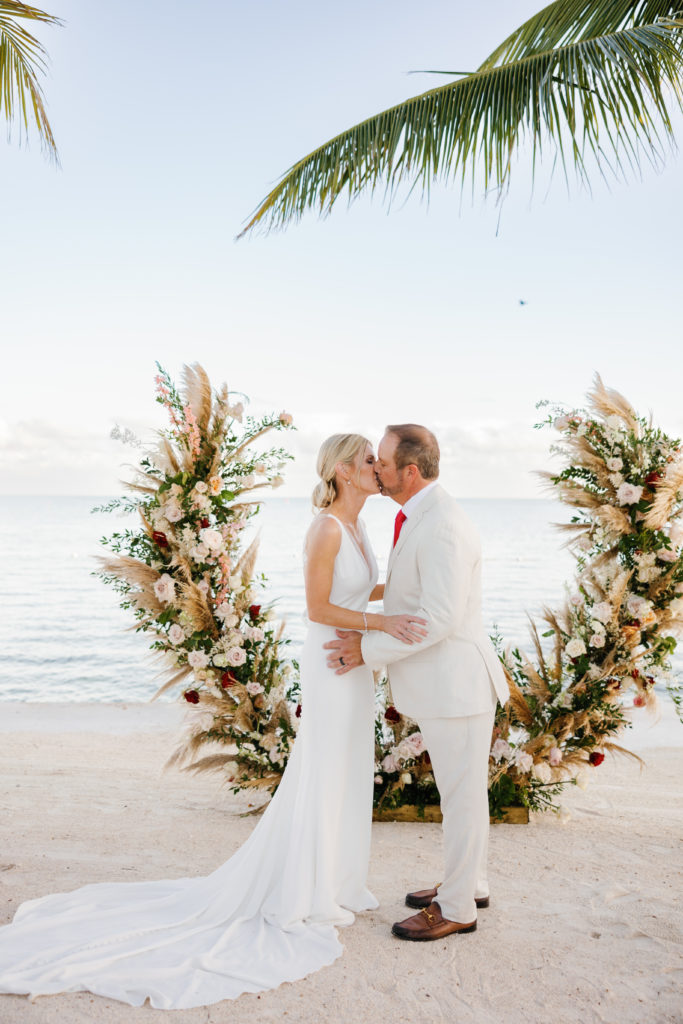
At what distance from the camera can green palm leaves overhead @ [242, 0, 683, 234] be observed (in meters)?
4.86

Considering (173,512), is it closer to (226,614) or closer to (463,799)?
(226,614)

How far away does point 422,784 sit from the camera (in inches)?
217

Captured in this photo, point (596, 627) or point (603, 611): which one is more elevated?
point (603, 611)

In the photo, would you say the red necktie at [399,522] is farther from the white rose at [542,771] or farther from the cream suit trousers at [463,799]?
the white rose at [542,771]

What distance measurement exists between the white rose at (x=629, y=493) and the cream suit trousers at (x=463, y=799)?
2026 millimetres

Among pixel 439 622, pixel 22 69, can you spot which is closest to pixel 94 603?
pixel 22 69

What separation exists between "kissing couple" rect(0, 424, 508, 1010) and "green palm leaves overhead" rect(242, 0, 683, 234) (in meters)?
2.35

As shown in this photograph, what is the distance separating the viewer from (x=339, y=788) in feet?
13.3

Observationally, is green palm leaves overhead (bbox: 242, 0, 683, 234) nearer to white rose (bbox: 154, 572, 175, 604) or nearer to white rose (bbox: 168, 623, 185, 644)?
white rose (bbox: 154, 572, 175, 604)

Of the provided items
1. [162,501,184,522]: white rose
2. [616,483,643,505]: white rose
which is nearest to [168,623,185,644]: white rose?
[162,501,184,522]: white rose

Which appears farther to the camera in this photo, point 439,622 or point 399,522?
point 399,522

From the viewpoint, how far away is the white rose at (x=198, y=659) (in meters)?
5.12

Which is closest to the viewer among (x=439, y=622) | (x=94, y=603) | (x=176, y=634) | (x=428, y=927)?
(x=439, y=622)

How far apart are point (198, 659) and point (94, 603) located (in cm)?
2183
